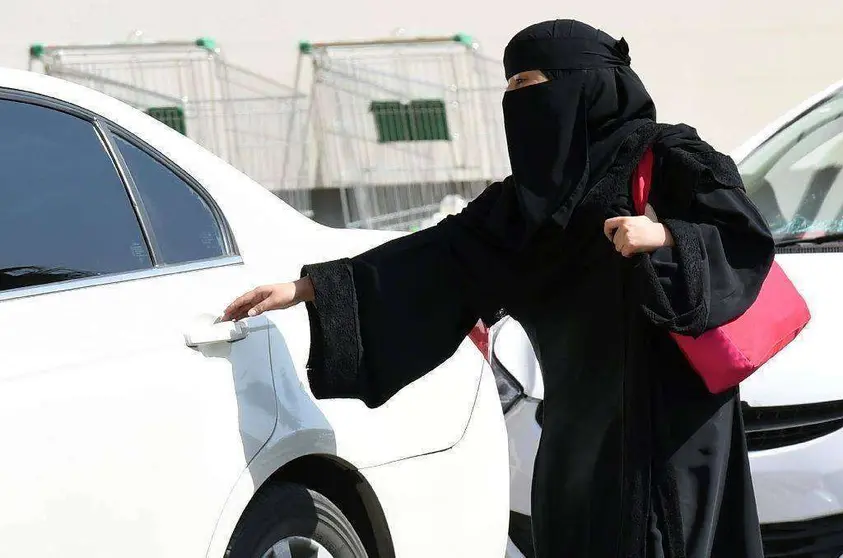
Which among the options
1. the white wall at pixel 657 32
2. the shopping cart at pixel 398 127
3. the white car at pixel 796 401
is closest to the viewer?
the white car at pixel 796 401

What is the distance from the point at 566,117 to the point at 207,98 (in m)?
6.46

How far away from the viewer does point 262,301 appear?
2.52 metres

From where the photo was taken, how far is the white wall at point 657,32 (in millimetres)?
9344

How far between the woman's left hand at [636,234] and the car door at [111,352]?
0.78 m

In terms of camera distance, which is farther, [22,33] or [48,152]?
[22,33]

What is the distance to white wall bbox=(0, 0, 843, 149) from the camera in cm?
934

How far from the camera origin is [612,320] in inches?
→ 96.9

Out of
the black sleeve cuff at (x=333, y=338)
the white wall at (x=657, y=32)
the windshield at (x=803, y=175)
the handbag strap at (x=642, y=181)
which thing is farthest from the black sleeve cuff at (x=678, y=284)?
the white wall at (x=657, y=32)

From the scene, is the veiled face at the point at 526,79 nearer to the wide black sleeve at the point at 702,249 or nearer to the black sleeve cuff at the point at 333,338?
the wide black sleeve at the point at 702,249

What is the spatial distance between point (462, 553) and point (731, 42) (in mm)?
8566

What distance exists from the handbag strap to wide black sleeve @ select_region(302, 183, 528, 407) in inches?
11.2

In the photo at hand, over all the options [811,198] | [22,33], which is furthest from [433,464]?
[22,33]

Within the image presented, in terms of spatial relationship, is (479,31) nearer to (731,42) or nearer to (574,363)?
(731,42)

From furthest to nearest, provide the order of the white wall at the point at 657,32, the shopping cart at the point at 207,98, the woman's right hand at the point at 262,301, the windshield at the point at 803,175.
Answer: the white wall at the point at 657,32
the shopping cart at the point at 207,98
the windshield at the point at 803,175
the woman's right hand at the point at 262,301
